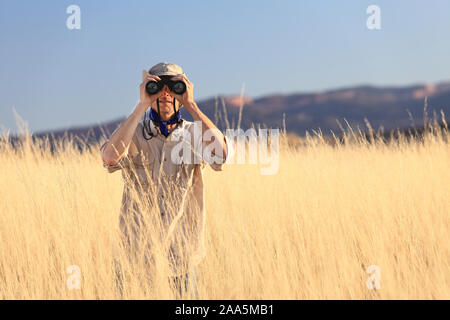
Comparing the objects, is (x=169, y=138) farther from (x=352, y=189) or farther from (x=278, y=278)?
(x=352, y=189)

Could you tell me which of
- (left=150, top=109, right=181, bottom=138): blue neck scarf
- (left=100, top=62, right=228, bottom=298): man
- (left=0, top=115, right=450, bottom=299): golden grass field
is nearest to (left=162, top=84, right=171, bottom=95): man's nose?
(left=100, top=62, right=228, bottom=298): man

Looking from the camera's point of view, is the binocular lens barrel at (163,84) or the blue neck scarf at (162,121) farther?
the blue neck scarf at (162,121)

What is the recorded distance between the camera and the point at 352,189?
15.2 ft

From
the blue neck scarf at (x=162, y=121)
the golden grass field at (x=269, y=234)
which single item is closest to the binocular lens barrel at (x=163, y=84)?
the blue neck scarf at (x=162, y=121)

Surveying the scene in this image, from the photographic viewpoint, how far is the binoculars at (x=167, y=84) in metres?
2.35

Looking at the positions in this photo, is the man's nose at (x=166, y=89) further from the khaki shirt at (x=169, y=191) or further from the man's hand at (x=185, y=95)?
the khaki shirt at (x=169, y=191)

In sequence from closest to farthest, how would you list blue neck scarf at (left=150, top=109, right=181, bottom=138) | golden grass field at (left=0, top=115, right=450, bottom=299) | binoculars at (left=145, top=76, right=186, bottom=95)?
1. binoculars at (left=145, top=76, right=186, bottom=95)
2. blue neck scarf at (left=150, top=109, right=181, bottom=138)
3. golden grass field at (left=0, top=115, right=450, bottom=299)

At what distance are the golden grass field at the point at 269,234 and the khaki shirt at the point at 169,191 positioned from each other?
25 cm

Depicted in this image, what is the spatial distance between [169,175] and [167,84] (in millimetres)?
507

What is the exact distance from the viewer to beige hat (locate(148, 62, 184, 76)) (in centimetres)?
244

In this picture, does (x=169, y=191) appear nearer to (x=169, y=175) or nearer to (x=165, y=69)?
(x=169, y=175)

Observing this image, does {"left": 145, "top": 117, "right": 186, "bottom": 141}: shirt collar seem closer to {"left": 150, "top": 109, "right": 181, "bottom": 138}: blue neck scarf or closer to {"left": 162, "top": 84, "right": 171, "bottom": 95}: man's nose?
{"left": 150, "top": 109, "right": 181, "bottom": 138}: blue neck scarf
